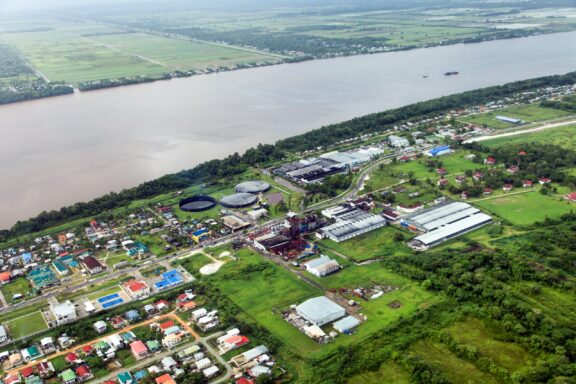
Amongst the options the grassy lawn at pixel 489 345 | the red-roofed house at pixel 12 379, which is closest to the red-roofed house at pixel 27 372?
the red-roofed house at pixel 12 379

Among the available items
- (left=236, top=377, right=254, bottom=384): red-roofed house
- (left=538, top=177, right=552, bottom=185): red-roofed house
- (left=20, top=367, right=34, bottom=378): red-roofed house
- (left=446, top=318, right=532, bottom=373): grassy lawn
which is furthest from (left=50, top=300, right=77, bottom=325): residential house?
(left=538, top=177, right=552, bottom=185): red-roofed house

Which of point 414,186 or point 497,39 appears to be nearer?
point 414,186

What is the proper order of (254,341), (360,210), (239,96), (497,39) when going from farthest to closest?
(497,39), (239,96), (360,210), (254,341)

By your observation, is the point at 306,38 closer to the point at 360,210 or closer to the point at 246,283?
the point at 360,210

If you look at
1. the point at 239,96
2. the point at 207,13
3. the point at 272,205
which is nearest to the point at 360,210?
the point at 272,205

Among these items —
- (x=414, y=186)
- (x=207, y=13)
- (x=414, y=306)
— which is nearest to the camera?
(x=414, y=306)

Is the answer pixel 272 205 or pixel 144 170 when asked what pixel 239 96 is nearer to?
pixel 144 170

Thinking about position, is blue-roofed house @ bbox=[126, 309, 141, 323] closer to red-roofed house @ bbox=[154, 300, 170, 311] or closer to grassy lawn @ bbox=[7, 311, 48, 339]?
red-roofed house @ bbox=[154, 300, 170, 311]

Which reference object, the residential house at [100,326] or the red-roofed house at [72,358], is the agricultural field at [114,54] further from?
the red-roofed house at [72,358]
